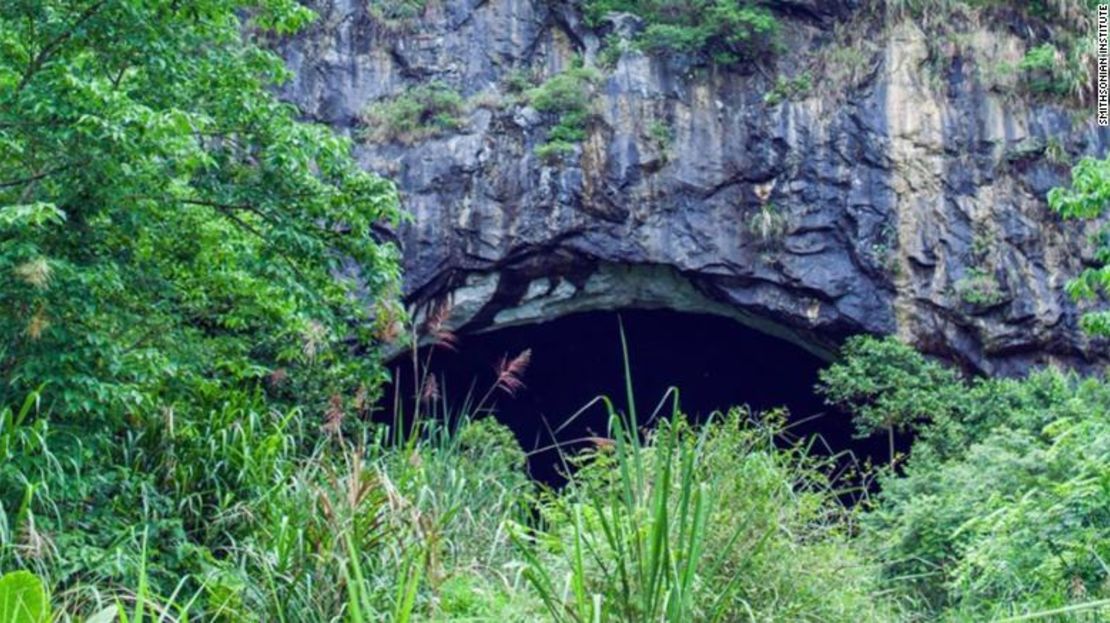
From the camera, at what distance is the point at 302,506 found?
484 centimetres

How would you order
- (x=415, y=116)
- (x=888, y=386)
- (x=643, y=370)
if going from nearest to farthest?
(x=888, y=386), (x=415, y=116), (x=643, y=370)

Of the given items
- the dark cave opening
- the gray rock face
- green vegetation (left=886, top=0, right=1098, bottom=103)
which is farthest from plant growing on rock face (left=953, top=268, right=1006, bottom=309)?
the dark cave opening

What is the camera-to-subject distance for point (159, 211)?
19.8 ft

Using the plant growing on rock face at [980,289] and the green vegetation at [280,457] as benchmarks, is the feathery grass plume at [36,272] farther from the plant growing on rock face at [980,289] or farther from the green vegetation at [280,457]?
the plant growing on rock face at [980,289]

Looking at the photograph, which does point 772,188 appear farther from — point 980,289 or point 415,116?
point 415,116

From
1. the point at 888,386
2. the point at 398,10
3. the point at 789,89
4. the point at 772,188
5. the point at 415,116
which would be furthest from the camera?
the point at 398,10

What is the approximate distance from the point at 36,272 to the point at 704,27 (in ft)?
37.8

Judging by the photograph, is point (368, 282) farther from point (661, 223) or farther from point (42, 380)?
point (661, 223)

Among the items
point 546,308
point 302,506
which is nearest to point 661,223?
point 546,308

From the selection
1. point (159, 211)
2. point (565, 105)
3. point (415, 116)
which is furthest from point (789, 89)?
point (159, 211)

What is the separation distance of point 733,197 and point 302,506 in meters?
11.2

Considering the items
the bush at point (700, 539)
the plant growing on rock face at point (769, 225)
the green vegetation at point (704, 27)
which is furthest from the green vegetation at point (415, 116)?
the bush at point (700, 539)

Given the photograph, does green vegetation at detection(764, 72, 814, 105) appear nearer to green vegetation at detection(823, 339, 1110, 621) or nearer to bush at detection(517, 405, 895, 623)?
Answer: green vegetation at detection(823, 339, 1110, 621)

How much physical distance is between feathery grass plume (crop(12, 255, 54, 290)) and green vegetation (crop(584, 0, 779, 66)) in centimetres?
1102
